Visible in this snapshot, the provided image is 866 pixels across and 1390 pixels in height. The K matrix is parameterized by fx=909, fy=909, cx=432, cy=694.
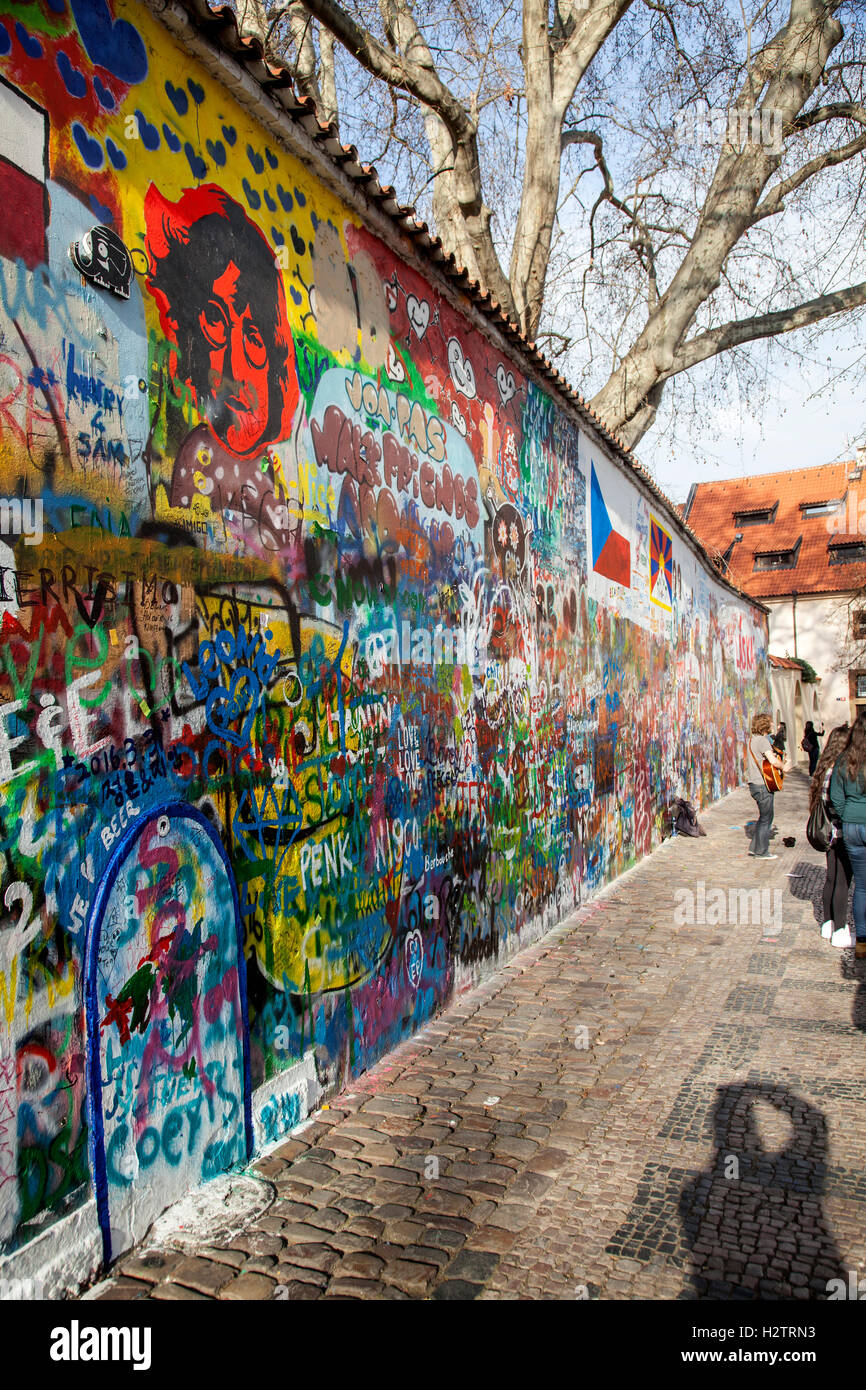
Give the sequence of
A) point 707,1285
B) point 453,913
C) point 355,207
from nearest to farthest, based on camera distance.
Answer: point 707,1285, point 355,207, point 453,913

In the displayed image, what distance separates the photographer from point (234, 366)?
11.7 ft

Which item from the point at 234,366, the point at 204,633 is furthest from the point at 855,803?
the point at 234,366

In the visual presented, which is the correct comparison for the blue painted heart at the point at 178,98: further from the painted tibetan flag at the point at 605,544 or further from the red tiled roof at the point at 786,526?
the red tiled roof at the point at 786,526

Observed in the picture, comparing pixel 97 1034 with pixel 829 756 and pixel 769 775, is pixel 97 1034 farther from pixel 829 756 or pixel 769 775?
pixel 769 775

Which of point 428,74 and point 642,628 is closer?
point 428,74

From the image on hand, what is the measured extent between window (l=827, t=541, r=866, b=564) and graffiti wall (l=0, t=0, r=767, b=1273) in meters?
31.9

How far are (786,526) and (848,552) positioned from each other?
342 centimetres

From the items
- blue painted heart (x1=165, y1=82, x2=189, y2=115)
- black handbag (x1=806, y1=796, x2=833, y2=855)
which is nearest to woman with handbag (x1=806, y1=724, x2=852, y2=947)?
black handbag (x1=806, y1=796, x2=833, y2=855)

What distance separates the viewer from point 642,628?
448 inches
